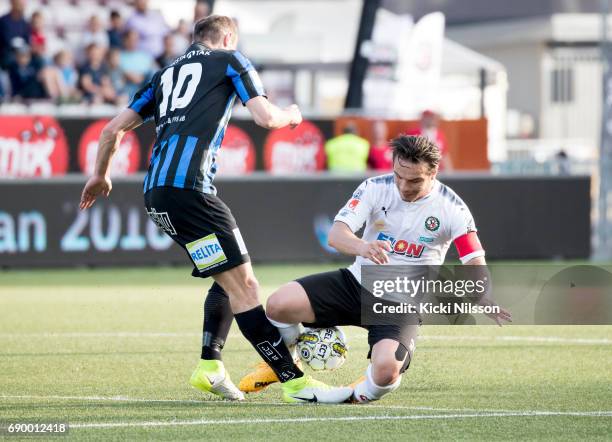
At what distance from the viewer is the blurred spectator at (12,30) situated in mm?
19141

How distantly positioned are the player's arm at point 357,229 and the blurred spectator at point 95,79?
484 inches

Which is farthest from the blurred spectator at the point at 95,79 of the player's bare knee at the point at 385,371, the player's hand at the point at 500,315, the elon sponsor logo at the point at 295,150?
the player's hand at the point at 500,315

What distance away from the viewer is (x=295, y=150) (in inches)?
757

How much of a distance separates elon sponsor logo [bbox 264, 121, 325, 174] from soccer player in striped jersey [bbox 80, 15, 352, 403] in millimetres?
11695

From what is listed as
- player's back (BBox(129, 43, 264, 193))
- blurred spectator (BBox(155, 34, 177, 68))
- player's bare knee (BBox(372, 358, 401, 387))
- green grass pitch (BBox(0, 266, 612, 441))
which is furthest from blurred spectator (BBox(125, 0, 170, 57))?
player's bare knee (BBox(372, 358, 401, 387))

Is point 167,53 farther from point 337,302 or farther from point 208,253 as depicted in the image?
point 208,253

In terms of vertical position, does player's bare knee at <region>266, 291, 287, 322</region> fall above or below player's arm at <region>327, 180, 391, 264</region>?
below

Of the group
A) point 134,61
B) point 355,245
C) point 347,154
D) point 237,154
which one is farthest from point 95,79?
point 355,245

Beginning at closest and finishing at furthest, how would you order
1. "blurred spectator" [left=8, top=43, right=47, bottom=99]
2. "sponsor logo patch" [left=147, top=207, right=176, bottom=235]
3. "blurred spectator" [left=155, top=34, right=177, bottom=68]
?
"sponsor logo patch" [left=147, top=207, right=176, bottom=235] < "blurred spectator" [left=8, top=43, right=47, bottom=99] < "blurred spectator" [left=155, top=34, right=177, bottom=68]

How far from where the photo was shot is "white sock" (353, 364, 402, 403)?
702cm

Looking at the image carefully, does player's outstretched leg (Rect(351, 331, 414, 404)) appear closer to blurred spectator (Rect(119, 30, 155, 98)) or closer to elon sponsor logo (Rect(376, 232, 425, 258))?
elon sponsor logo (Rect(376, 232, 425, 258))

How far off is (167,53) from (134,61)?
1.86 ft

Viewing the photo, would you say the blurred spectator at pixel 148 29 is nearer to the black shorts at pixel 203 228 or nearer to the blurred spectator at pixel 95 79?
the blurred spectator at pixel 95 79

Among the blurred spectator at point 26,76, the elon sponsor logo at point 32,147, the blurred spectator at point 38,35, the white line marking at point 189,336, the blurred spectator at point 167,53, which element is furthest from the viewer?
the blurred spectator at point 167,53
